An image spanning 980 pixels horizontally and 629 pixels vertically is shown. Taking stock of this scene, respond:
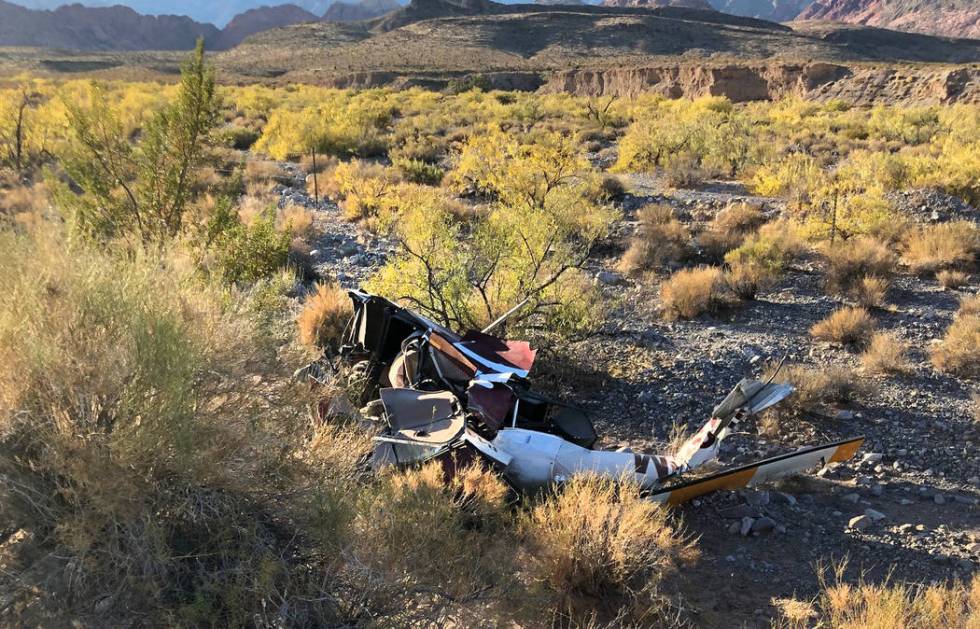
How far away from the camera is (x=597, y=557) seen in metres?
3.46

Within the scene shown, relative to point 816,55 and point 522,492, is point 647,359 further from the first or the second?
point 816,55

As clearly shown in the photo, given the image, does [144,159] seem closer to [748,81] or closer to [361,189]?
[361,189]

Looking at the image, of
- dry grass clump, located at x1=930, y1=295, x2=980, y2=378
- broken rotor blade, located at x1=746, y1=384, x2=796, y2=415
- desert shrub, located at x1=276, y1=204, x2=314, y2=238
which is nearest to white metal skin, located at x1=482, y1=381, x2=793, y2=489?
broken rotor blade, located at x1=746, y1=384, x2=796, y2=415

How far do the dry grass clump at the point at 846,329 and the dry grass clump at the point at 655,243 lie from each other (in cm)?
328

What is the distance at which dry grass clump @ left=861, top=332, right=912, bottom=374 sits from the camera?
6641mm

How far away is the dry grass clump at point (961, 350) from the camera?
260 inches

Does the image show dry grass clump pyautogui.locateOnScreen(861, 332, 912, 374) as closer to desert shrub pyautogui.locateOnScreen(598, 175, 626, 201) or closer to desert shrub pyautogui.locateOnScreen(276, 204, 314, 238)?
desert shrub pyautogui.locateOnScreen(598, 175, 626, 201)

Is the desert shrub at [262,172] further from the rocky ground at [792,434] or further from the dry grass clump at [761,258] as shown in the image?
the dry grass clump at [761,258]

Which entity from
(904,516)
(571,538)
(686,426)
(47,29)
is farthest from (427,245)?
(47,29)

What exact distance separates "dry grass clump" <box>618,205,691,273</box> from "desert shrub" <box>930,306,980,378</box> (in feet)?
14.5

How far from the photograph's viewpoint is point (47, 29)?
108188mm

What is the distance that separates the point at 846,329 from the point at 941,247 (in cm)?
450

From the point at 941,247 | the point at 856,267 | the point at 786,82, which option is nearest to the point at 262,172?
the point at 856,267

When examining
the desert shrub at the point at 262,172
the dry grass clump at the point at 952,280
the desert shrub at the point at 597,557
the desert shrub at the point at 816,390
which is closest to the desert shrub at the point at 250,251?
the desert shrub at the point at 597,557
